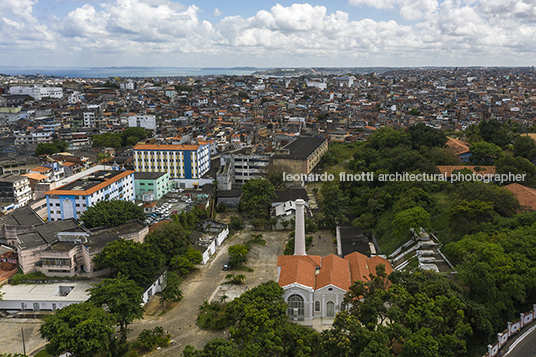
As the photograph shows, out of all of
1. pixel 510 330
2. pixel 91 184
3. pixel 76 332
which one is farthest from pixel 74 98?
pixel 510 330

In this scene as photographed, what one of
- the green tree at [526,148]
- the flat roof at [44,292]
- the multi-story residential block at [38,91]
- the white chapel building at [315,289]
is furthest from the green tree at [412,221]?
the multi-story residential block at [38,91]

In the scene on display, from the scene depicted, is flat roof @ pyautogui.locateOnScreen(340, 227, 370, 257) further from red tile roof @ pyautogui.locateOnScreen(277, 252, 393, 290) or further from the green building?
the green building

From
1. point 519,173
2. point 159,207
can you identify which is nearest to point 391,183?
point 519,173

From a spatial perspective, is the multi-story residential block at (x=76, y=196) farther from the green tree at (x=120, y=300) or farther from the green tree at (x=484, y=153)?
the green tree at (x=484, y=153)

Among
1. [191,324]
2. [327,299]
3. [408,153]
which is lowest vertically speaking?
[191,324]

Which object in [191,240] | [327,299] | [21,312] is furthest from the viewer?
[191,240]

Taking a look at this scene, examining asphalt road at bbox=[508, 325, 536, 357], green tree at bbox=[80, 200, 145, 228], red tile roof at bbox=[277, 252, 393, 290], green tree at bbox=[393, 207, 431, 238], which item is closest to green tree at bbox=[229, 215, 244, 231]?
green tree at bbox=[80, 200, 145, 228]

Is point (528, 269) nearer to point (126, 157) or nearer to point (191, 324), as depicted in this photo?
point (191, 324)
